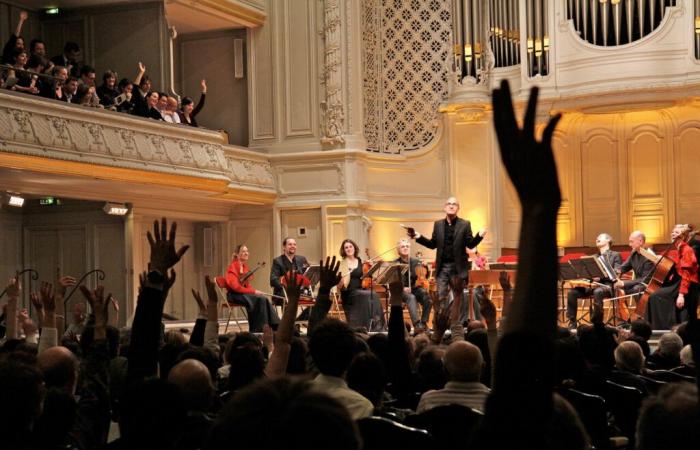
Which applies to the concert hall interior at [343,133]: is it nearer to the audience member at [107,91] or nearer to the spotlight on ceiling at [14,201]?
the audience member at [107,91]

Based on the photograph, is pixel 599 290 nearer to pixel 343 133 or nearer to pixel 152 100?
pixel 343 133

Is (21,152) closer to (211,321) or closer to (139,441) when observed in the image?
(211,321)

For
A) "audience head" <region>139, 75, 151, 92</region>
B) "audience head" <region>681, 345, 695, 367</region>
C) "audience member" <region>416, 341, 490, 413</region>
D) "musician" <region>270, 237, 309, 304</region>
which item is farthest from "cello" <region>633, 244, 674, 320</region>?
"audience member" <region>416, 341, 490, 413</region>

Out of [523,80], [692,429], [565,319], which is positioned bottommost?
[565,319]

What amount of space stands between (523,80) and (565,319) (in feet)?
12.8

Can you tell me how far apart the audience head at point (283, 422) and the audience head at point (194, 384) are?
5.74ft

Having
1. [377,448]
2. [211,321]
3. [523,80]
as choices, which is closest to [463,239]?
[523,80]

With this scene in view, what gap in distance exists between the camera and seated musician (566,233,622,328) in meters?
12.7

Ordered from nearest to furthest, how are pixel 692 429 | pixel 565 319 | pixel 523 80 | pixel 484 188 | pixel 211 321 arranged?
pixel 692 429 → pixel 211 321 → pixel 565 319 → pixel 523 80 → pixel 484 188

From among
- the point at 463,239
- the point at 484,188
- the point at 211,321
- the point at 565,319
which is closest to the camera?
the point at 211,321

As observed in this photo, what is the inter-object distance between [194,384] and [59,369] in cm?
73

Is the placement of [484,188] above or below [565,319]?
above

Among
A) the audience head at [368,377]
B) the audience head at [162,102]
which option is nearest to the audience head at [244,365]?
the audience head at [368,377]

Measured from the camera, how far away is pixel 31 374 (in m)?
2.41
